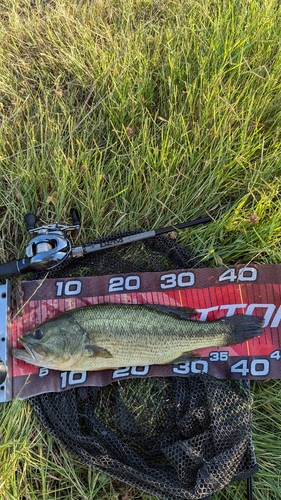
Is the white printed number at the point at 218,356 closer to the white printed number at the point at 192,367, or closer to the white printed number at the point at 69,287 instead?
the white printed number at the point at 192,367

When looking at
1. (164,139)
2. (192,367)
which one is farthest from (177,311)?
(164,139)

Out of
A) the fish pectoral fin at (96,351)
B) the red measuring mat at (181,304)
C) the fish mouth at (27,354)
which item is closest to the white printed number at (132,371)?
the red measuring mat at (181,304)

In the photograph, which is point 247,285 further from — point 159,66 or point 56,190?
point 159,66

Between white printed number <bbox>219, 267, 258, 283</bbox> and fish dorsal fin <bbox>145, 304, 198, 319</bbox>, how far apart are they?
32cm

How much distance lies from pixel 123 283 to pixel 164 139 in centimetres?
119

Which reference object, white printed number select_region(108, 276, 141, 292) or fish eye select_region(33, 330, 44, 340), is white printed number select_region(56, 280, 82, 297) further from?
fish eye select_region(33, 330, 44, 340)

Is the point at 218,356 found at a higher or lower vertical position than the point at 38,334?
lower

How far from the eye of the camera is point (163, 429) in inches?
107

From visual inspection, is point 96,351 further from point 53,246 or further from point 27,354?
point 53,246

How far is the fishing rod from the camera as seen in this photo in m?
2.81

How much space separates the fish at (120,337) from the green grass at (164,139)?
446 millimetres

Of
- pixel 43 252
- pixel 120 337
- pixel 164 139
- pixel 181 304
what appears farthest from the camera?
pixel 164 139

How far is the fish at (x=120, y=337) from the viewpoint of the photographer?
105 inches

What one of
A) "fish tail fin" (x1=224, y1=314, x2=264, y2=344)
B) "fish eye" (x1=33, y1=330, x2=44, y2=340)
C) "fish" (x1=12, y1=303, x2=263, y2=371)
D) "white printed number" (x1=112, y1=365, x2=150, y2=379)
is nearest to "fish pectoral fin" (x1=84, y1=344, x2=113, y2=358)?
"fish" (x1=12, y1=303, x2=263, y2=371)
